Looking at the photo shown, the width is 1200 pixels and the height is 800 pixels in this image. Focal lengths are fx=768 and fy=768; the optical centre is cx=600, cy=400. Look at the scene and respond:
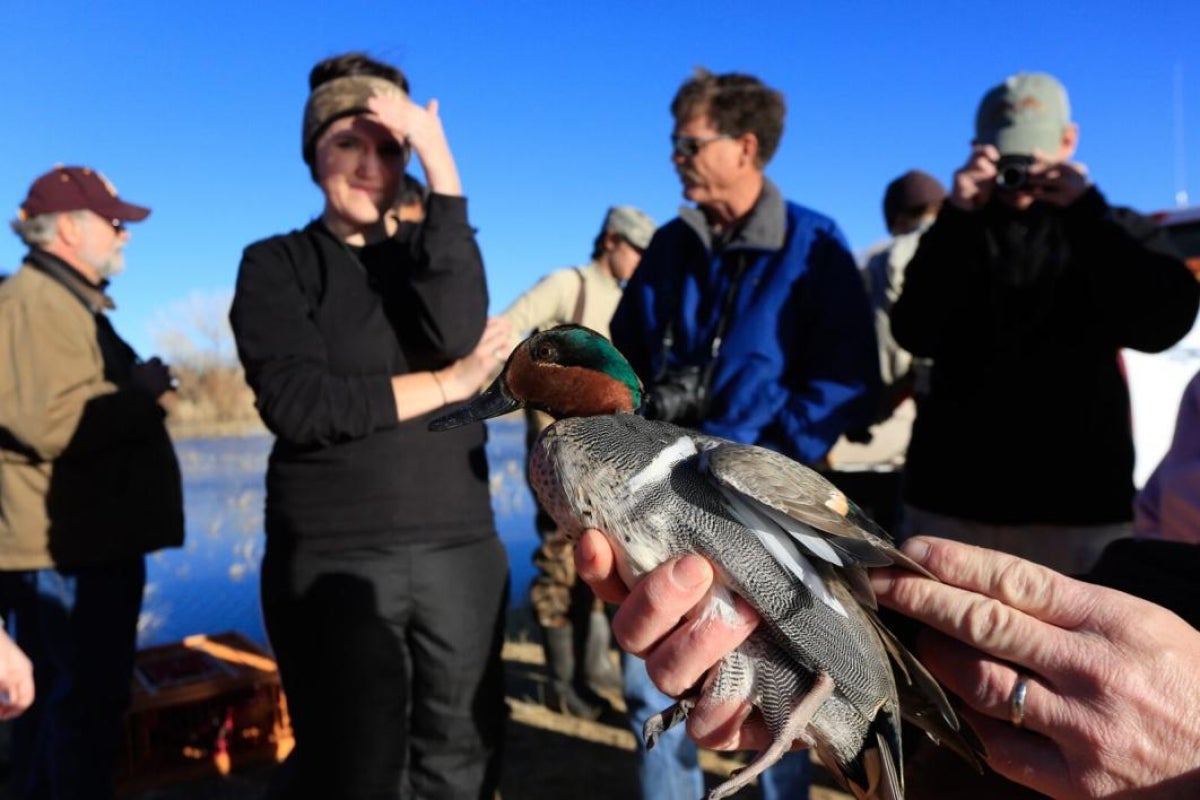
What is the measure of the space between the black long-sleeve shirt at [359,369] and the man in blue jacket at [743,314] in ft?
2.12

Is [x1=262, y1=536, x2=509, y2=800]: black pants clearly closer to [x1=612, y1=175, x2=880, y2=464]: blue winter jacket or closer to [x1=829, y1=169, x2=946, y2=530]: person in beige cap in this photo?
[x1=612, y1=175, x2=880, y2=464]: blue winter jacket

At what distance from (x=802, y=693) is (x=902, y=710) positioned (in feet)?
0.67

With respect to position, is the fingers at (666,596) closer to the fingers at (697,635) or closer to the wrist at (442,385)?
the fingers at (697,635)

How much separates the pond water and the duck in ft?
9.02

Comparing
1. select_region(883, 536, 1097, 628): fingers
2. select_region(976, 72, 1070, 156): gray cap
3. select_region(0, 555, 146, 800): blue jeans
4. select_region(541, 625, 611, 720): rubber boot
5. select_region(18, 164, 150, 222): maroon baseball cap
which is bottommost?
select_region(541, 625, 611, 720): rubber boot

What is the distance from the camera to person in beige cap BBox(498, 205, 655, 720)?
420 cm

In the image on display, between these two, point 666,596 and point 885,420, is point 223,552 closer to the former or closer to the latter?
point 885,420

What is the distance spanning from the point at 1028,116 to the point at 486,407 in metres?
2.12

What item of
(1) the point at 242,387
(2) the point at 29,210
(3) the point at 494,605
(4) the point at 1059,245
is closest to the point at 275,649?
(3) the point at 494,605

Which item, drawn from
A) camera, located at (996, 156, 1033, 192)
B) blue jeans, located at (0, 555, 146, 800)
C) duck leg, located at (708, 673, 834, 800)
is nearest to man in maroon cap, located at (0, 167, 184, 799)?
blue jeans, located at (0, 555, 146, 800)

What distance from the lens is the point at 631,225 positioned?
4523 mm

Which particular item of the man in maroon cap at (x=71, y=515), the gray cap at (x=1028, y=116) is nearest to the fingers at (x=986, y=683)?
the gray cap at (x=1028, y=116)

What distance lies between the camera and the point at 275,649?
220 cm

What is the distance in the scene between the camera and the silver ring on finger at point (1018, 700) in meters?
1.04
